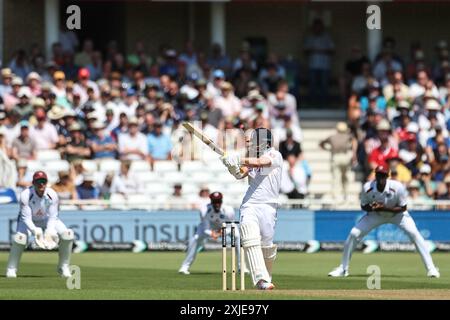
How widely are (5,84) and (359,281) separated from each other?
1158cm

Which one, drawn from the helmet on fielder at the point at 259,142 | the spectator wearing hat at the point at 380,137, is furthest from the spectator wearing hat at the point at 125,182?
the helmet on fielder at the point at 259,142

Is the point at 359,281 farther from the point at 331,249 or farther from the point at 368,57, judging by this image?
the point at 368,57

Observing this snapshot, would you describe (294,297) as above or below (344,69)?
below

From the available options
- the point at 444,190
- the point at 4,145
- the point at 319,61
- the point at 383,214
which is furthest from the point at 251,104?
the point at 383,214

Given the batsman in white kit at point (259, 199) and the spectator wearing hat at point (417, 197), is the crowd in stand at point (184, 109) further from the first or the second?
the batsman in white kit at point (259, 199)

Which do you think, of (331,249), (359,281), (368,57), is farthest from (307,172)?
(359,281)

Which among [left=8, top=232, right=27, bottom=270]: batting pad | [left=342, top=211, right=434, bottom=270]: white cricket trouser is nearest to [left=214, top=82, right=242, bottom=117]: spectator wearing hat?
[left=342, top=211, right=434, bottom=270]: white cricket trouser

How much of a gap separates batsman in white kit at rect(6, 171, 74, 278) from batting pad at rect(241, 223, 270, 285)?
397 cm

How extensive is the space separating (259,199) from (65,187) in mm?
10786

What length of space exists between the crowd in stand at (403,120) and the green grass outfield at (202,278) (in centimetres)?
210

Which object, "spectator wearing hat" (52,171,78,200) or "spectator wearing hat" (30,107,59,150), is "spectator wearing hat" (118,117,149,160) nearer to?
"spectator wearing hat" (30,107,59,150)

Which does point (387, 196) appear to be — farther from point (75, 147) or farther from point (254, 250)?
point (75, 147)

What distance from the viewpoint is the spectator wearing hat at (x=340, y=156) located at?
29.6 m

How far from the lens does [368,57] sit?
33.3 metres
